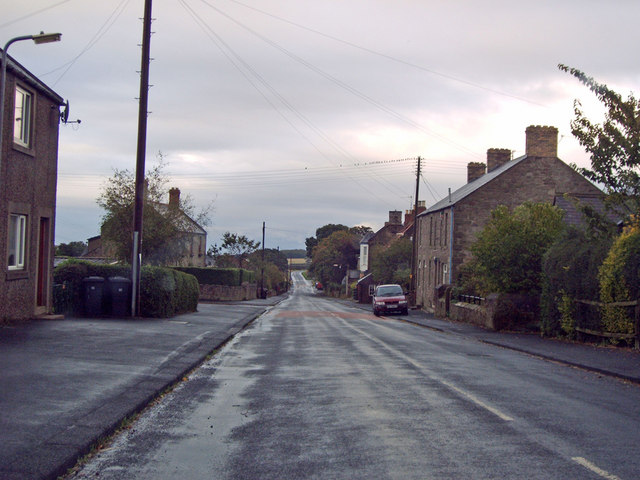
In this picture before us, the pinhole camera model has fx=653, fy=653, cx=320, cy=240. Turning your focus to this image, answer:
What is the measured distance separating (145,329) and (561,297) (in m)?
12.3

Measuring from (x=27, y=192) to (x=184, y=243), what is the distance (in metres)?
26.0

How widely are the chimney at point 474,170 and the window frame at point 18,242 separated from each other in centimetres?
3964

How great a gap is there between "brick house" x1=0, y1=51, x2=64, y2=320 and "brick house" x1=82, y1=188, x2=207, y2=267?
21261 mm

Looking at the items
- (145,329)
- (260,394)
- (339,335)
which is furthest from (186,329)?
(260,394)

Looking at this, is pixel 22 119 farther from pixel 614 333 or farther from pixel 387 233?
pixel 387 233

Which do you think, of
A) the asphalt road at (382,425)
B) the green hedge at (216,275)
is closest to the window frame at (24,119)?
the asphalt road at (382,425)

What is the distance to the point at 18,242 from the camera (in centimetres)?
1755

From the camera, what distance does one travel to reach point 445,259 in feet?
143

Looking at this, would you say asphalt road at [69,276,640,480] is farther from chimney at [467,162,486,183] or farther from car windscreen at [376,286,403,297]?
chimney at [467,162,486,183]

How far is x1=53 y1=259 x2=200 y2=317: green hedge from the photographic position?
21.7m

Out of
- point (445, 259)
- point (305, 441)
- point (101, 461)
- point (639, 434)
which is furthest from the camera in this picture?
point (445, 259)

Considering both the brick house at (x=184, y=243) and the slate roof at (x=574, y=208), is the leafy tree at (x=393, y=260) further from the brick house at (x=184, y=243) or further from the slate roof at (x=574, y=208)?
the slate roof at (x=574, y=208)

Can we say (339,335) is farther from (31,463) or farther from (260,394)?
(31,463)

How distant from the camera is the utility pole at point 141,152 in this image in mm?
21266
